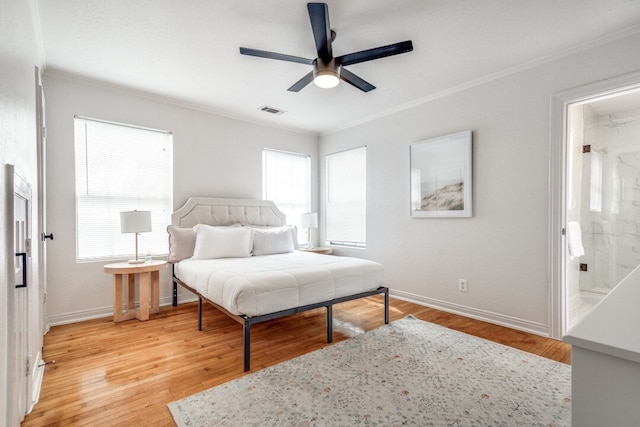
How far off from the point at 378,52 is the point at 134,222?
2.93 meters

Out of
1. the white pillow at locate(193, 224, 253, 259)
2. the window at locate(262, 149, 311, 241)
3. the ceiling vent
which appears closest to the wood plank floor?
the white pillow at locate(193, 224, 253, 259)

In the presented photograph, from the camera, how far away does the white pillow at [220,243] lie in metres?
3.58

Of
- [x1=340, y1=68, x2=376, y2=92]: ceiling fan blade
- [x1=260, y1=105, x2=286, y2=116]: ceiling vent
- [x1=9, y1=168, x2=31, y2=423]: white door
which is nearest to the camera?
[x1=9, y1=168, x2=31, y2=423]: white door

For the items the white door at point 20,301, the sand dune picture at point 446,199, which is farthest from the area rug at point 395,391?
the sand dune picture at point 446,199

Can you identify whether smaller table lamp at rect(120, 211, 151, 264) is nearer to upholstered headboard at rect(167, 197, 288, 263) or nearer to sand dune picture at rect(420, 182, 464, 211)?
upholstered headboard at rect(167, 197, 288, 263)

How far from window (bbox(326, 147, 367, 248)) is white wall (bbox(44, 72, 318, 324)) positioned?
1.29m

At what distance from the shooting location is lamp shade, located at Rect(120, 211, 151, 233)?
326cm

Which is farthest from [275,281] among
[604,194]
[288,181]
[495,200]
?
[604,194]

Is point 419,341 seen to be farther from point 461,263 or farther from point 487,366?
point 461,263

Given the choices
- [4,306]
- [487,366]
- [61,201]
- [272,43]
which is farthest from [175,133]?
[487,366]

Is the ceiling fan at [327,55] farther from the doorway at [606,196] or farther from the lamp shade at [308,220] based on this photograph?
the doorway at [606,196]

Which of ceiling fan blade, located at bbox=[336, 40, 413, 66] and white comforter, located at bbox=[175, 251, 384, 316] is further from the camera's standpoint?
white comforter, located at bbox=[175, 251, 384, 316]

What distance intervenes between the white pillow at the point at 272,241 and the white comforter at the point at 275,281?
2.31ft

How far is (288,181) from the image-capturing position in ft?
17.3
